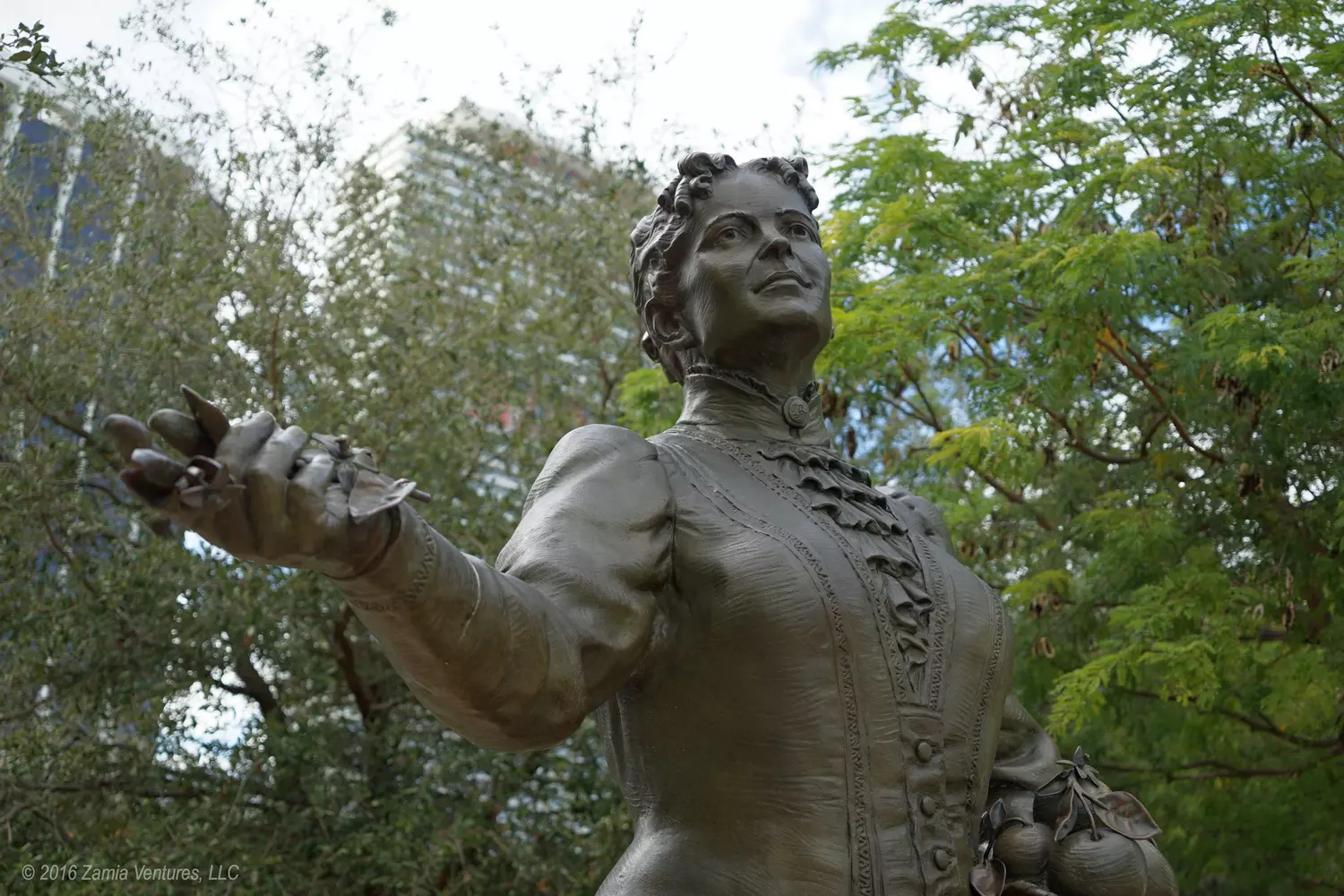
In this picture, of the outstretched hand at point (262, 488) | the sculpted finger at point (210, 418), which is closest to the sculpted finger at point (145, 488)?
the outstretched hand at point (262, 488)

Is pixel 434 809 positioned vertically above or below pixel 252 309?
below

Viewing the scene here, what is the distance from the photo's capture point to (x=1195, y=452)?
31.5 ft

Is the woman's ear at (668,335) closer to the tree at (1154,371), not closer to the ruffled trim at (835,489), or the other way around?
the ruffled trim at (835,489)

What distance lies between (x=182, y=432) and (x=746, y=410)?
66.9 inches

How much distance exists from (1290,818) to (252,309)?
25.4 ft

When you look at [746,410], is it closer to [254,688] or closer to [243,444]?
[243,444]

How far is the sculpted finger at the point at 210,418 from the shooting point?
2.25m

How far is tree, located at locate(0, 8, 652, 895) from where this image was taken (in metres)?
10.9

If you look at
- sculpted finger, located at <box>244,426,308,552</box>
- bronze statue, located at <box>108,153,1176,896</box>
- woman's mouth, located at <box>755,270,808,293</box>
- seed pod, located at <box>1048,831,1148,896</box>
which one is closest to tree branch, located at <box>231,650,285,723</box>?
bronze statue, located at <box>108,153,1176,896</box>

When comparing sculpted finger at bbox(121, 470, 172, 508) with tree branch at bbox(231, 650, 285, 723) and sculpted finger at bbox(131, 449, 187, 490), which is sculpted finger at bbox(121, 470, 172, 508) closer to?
sculpted finger at bbox(131, 449, 187, 490)

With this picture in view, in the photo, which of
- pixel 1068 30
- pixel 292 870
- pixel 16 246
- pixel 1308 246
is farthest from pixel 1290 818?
pixel 16 246

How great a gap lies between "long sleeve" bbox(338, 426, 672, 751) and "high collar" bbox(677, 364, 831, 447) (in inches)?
12.4

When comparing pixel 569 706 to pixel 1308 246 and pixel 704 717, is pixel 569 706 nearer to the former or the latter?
pixel 704 717

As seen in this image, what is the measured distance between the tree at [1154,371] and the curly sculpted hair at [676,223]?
492 cm
